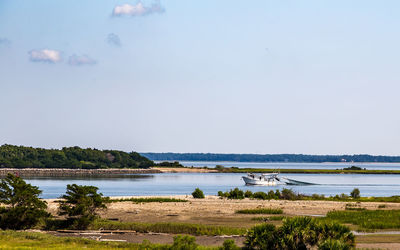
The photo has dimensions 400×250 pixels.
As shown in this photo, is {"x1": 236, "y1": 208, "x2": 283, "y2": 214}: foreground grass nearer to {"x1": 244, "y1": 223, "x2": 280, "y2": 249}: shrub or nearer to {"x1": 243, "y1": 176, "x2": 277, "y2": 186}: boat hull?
{"x1": 244, "y1": 223, "x2": 280, "y2": 249}: shrub

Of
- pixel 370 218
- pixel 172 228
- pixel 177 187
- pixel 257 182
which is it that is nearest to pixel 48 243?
pixel 172 228

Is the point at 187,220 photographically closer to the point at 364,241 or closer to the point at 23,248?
the point at 364,241

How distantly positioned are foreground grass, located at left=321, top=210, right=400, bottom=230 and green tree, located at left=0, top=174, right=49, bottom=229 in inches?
744

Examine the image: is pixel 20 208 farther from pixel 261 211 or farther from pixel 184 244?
pixel 261 211

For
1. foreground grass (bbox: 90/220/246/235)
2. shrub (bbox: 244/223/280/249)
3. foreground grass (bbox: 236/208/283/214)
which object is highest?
shrub (bbox: 244/223/280/249)

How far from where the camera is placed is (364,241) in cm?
3256

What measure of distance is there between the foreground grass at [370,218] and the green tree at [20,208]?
18896mm

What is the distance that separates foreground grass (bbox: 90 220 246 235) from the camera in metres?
36.2

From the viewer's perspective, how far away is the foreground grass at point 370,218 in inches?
1530

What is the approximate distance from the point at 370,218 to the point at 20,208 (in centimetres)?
2281

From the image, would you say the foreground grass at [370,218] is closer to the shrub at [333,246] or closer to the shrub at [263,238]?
the shrub at [263,238]

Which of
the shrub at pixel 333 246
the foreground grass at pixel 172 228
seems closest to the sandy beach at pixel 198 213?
the foreground grass at pixel 172 228

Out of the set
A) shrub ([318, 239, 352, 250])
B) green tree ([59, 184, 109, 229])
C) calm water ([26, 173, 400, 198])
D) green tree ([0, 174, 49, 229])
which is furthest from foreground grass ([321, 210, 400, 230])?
calm water ([26, 173, 400, 198])

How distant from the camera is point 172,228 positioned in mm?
37844
